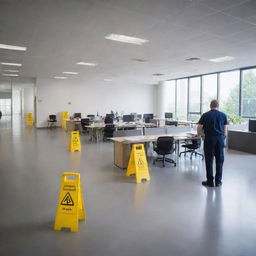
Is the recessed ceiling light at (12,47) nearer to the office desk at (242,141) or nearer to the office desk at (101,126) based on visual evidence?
the office desk at (101,126)

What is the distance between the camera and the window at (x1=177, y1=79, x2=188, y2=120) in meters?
14.9

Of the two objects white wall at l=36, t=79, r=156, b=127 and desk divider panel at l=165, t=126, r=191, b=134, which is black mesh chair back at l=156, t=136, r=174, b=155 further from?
white wall at l=36, t=79, r=156, b=127

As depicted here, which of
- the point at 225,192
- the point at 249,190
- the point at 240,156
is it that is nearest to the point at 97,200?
the point at 225,192

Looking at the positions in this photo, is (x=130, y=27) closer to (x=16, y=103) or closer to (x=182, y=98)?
(x=182, y=98)

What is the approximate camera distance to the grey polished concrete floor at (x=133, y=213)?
248cm

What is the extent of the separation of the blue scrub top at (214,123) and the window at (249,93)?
288 inches

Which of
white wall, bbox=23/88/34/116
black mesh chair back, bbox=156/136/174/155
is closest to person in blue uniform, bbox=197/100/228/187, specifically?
black mesh chair back, bbox=156/136/174/155

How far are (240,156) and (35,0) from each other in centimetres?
672

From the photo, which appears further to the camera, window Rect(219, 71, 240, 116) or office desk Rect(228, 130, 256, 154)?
window Rect(219, 71, 240, 116)

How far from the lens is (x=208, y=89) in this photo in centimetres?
1296

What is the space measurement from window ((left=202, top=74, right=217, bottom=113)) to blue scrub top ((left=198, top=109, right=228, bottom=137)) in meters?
Result: 8.57

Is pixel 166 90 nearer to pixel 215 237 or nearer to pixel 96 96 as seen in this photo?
pixel 96 96

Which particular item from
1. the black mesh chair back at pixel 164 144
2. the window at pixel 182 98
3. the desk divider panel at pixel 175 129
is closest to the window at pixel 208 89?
the window at pixel 182 98

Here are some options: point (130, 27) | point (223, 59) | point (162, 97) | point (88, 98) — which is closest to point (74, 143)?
point (130, 27)
